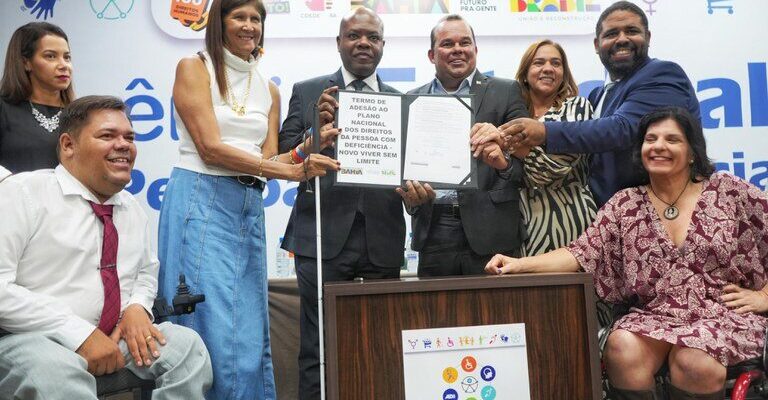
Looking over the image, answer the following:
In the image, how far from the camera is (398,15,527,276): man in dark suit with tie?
3014 mm

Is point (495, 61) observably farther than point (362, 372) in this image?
Yes

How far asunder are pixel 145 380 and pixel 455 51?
1808mm

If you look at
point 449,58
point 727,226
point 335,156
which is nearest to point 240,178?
point 335,156

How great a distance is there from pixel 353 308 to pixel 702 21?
3.27m

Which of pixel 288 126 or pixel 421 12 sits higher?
pixel 421 12

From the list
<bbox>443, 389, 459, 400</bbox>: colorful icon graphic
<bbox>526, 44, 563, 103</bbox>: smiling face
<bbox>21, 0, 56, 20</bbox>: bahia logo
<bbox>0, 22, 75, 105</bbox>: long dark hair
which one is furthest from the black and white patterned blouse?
<bbox>21, 0, 56, 20</bbox>: bahia logo

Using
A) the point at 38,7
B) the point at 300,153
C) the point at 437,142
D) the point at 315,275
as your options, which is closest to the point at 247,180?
the point at 300,153

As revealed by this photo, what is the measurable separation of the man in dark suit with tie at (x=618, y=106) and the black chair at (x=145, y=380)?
133 centimetres

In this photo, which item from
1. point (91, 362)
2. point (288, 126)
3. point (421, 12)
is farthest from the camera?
point (421, 12)

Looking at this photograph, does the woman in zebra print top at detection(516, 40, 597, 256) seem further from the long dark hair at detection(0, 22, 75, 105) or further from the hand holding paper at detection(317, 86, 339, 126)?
the long dark hair at detection(0, 22, 75, 105)

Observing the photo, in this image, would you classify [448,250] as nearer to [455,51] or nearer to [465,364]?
[465,364]

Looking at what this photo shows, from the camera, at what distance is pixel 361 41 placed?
315cm

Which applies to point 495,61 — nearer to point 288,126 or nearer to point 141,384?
point 288,126

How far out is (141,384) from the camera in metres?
2.42
